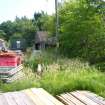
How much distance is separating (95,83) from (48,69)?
151 inches

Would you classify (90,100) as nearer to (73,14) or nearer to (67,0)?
(73,14)

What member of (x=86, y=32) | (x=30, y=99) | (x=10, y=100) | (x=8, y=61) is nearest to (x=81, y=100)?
(x=30, y=99)

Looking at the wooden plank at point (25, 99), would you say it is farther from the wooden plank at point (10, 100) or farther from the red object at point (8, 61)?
the red object at point (8, 61)

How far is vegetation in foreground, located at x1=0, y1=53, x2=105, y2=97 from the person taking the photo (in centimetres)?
1099

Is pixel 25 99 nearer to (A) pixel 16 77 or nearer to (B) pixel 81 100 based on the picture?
(B) pixel 81 100

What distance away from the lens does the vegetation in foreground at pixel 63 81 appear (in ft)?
36.1

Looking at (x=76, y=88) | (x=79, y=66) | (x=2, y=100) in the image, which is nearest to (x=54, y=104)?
(x=2, y=100)

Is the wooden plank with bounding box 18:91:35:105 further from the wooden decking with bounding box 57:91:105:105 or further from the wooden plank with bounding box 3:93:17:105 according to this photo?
the wooden decking with bounding box 57:91:105:105

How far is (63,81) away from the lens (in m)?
12.3

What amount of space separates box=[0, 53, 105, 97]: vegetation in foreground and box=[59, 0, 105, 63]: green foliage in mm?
7074

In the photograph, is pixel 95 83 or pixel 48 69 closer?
pixel 95 83

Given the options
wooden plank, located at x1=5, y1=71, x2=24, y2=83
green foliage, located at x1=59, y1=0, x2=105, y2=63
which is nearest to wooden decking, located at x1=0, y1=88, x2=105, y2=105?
wooden plank, located at x1=5, y1=71, x2=24, y2=83

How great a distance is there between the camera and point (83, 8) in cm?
2311

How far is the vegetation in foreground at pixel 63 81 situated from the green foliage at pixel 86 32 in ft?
23.2
